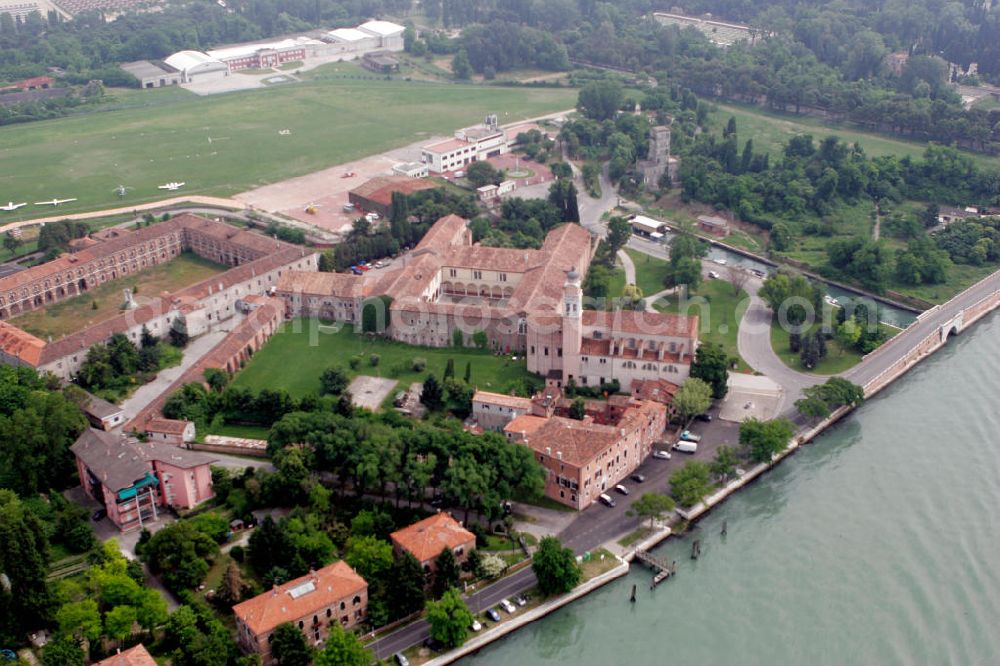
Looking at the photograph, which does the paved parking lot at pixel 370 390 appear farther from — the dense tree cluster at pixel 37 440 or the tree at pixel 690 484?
the tree at pixel 690 484

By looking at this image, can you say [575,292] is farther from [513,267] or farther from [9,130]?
[9,130]

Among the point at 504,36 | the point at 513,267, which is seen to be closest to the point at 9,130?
the point at 504,36

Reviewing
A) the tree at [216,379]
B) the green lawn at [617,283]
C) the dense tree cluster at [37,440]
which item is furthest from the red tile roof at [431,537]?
the green lawn at [617,283]

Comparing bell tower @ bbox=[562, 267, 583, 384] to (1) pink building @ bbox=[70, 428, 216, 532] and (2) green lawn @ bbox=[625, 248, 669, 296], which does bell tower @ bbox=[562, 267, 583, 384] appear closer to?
(2) green lawn @ bbox=[625, 248, 669, 296]

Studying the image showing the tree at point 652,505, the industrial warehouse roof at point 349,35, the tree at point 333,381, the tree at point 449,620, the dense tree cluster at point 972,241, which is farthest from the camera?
the industrial warehouse roof at point 349,35

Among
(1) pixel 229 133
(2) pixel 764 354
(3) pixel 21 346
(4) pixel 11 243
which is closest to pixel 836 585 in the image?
(2) pixel 764 354
